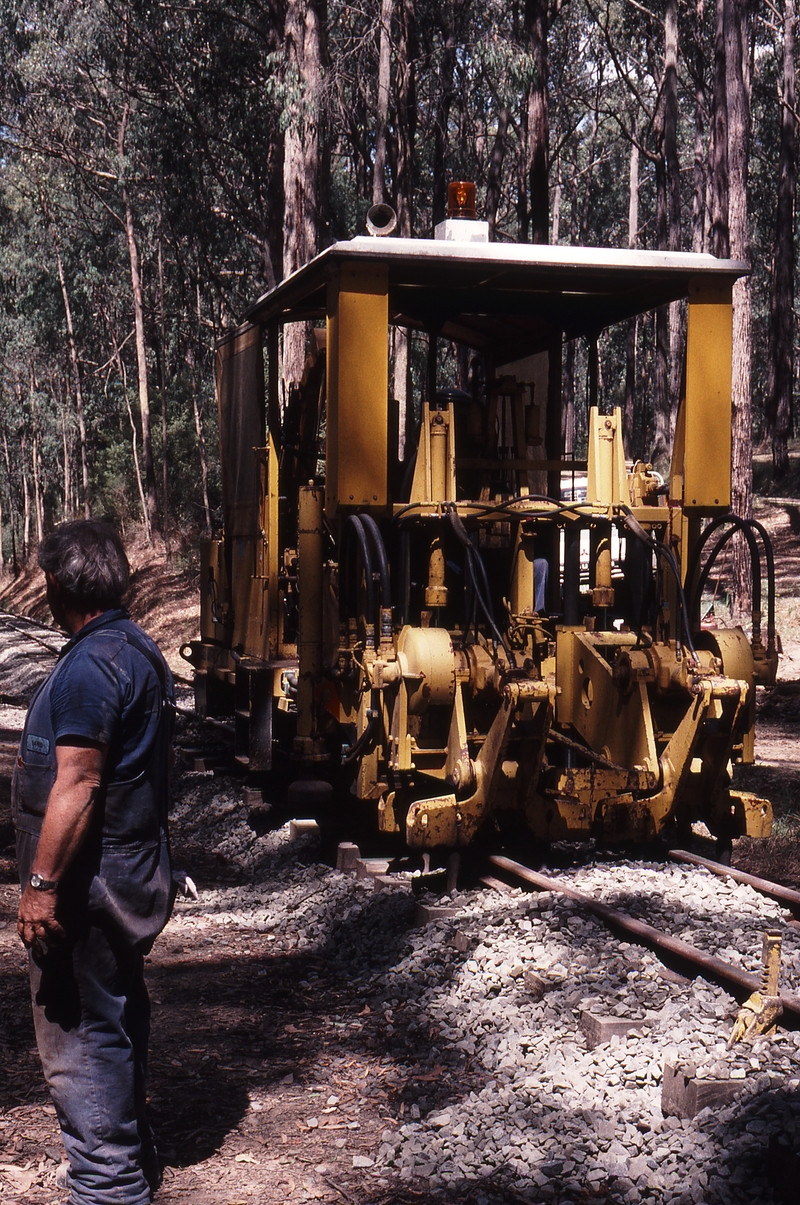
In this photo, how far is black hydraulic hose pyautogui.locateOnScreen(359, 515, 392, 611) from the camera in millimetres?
6516

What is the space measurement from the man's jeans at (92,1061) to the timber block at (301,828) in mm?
4902

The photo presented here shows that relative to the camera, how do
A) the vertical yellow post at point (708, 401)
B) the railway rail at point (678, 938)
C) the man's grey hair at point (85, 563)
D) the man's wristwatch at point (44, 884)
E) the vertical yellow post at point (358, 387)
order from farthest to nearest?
the vertical yellow post at point (708, 401) < the vertical yellow post at point (358, 387) < the railway rail at point (678, 938) < the man's grey hair at point (85, 563) < the man's wristwatch at point (44, 884)

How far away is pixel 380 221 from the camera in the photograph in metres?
7.41

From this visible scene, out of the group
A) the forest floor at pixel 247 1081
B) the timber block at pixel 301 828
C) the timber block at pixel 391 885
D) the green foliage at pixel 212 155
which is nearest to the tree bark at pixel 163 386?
the green foliage at pixel 212 155

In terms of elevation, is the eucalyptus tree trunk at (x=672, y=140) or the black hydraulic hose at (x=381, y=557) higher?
the eucalyptus tree trunk at (x=672, y=140)

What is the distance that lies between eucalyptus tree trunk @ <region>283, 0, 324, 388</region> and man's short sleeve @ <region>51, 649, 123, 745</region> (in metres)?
12.6

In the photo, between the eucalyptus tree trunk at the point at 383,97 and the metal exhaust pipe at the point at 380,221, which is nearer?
the metal exhaust pipe at the point at 380,221

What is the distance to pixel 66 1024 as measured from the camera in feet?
11.5

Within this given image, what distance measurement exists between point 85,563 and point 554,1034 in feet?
8.22

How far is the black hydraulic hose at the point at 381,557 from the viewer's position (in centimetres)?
652

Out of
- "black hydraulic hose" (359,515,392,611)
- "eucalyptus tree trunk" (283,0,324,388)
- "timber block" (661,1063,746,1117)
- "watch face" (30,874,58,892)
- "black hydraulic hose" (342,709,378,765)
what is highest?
"eucalyptus tree trunk" (283,0,324,388)

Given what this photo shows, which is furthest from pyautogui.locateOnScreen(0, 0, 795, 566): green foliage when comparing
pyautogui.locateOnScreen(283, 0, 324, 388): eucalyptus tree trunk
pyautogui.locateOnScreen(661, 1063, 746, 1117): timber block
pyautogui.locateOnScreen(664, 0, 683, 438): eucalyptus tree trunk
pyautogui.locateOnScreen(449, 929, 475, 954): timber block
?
pyautogui.locateOnScreen(661, 1063, 746, 1117): timber block

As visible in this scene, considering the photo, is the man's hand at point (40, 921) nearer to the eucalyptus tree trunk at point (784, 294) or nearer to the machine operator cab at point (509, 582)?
the machine operator cab at point (509, 582)

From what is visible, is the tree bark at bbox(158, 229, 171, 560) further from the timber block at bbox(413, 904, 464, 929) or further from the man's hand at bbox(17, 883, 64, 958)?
the man's hand at bbox(17, 883, 64, 958)
